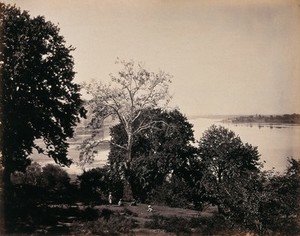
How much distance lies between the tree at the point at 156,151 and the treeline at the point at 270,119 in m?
1.94

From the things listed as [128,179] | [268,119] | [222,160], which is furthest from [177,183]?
[268,119]

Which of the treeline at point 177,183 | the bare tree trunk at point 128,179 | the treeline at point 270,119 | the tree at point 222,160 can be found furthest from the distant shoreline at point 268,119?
the bare tree trunk at point 128,179

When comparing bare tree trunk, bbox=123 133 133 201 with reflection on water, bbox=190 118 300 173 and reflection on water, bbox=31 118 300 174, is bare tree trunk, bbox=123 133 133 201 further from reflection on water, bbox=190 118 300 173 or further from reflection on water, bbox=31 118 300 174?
reflection on water, bbox=190 118 300 173

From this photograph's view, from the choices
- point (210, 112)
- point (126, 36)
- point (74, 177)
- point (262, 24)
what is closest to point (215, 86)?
point (210, 112)

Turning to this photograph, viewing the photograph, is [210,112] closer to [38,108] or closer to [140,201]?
[140,201]

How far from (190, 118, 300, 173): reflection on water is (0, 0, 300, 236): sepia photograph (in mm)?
49

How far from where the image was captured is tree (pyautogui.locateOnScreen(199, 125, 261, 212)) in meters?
14.9

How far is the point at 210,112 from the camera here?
14688 mm

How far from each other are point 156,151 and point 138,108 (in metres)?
2.23

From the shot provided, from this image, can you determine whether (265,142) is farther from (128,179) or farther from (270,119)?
(128,179)

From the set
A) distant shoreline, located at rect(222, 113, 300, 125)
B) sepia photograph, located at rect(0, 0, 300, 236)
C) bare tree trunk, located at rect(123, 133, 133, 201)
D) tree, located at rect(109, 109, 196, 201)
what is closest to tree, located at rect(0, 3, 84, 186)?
sepia photograph, located at rect(0, 0, 300, 236)

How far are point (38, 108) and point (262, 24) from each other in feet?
28.4

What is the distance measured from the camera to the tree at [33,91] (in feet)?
44.9

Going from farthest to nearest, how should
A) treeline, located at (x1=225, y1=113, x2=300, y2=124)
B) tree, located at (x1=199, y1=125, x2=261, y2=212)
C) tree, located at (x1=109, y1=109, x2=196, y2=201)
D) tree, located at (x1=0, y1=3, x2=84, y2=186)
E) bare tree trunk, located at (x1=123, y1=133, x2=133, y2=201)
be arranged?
tree, located at (x1=109, y1=109, x2=196, y2=201)
bare tree trunk, located at (x1=123, y1=133, x2=133, y2=201)
tree, located at (x1=199, y1=125, x2=261, y2=212)
treeline, located at (x1=225, y1=113, x2=300, y2=124)
tree, located at (x1=0, y1=3, x2=84, y2=186)
